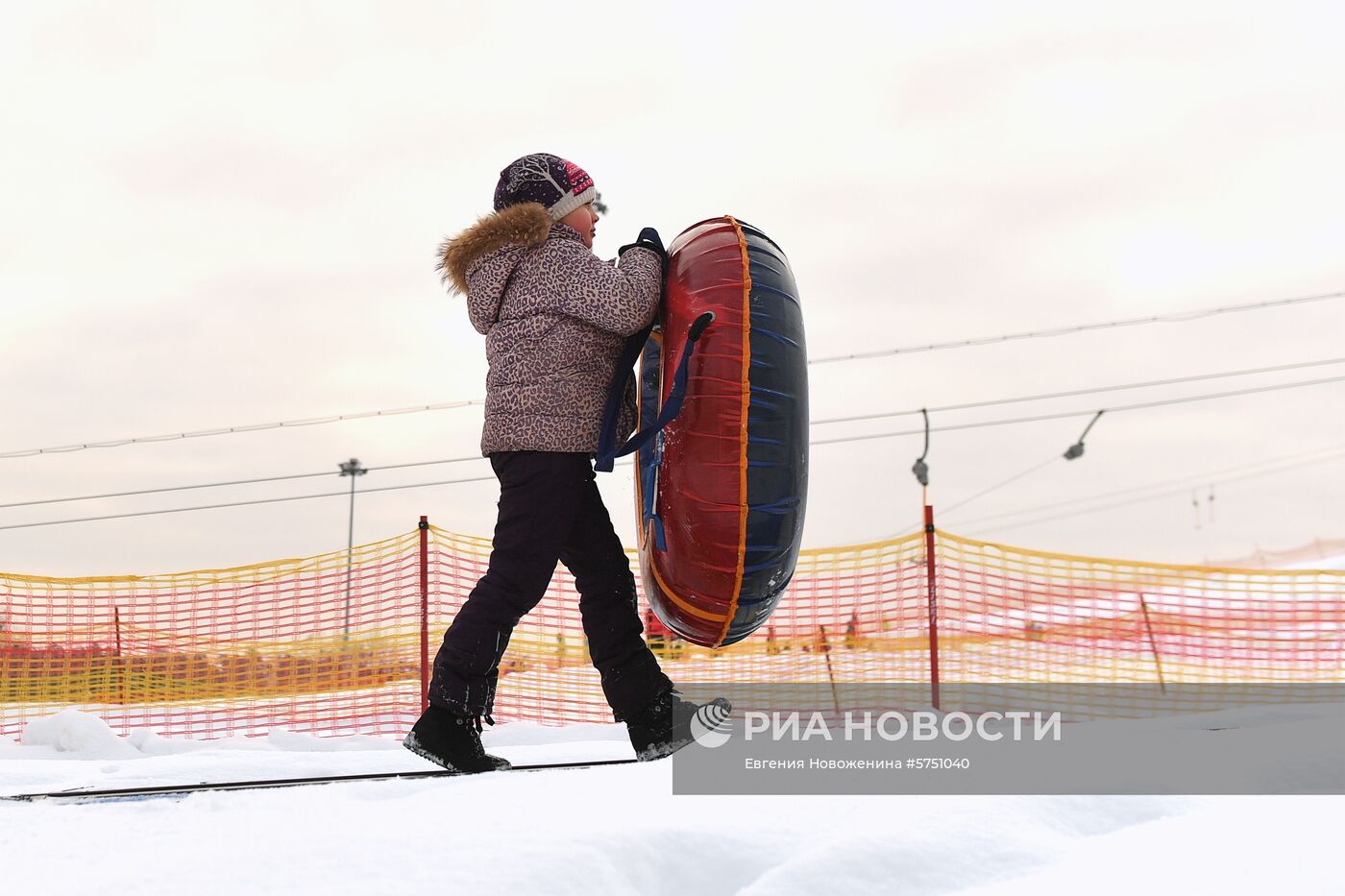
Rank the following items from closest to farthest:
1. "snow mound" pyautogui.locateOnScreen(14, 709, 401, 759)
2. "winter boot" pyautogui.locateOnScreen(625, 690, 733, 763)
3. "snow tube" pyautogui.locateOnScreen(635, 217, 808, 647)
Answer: "snow tube" pyautogui.locateOnScreen(635, 217, 808, 647) < "winter boot" pyautogui.locateOnScreen(625, 690, 733, 763) < "snow mound" pyautogui.locateOnScreen(14, 709, 401, 759)

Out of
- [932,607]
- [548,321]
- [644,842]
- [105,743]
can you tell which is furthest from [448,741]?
[932,607]

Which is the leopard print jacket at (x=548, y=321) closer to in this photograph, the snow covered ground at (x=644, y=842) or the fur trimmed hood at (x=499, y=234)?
the fur trimmed hood at (x=499, y=234)

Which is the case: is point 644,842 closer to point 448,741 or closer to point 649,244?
point 448,741

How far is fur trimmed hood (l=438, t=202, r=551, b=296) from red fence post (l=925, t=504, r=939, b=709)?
4.00 metres

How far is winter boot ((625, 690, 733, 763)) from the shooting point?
9.25ft

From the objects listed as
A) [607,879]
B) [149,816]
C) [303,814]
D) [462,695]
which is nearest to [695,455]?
[462,695]

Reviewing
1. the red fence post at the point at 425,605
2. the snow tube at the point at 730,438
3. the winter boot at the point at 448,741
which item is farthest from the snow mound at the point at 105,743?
the snow tube at the point at 730,438

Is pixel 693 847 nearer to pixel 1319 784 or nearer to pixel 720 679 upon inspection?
pixel 1319 784

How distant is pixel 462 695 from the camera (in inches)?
107

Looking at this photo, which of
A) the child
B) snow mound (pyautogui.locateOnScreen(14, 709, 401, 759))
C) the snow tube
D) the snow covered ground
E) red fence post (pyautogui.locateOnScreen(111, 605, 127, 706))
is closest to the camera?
the snow covered ground

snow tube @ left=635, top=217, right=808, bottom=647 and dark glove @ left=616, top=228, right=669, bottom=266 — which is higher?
dark glove @ left=616, top=228, right=669, bottom=266

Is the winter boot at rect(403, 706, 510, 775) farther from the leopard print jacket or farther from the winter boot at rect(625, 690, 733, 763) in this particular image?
the leopard print jacket

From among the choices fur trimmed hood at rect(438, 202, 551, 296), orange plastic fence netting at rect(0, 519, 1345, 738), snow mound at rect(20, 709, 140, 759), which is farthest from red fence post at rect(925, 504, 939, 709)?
snow mound at rect(20, 709, 140, 759)

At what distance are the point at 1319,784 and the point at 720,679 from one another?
426cm
